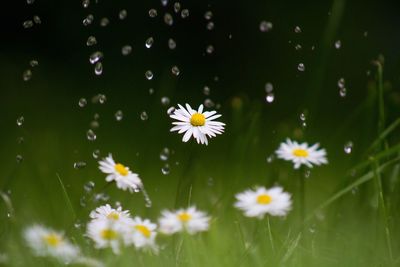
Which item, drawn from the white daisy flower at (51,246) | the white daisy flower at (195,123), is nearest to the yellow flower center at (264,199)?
the white daisy flower at (195,123)

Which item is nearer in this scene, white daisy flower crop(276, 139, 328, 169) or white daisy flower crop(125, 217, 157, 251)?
white daisy flower crop(125, 217, 157, 251)

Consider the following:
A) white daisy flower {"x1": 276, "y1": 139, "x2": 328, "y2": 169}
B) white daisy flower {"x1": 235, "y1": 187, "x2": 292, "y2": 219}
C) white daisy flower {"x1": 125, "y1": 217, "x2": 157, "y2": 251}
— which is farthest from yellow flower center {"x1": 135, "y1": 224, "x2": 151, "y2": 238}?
white daisy flower {"x1": 276, "y1": 139, "x2": 328, "y2": 169}

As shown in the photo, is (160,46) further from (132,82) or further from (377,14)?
(377,14)

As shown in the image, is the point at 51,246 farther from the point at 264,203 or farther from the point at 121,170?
the point at 264,203

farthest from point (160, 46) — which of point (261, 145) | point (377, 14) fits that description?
point (377, 14)

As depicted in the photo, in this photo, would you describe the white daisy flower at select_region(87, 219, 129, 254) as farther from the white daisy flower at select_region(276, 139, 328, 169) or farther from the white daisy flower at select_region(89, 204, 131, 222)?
the white daisy flower at select_region(276, 139, 328, 169)

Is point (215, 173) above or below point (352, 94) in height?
below

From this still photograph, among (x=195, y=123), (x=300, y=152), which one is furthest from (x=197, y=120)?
(x=300, y=152)
